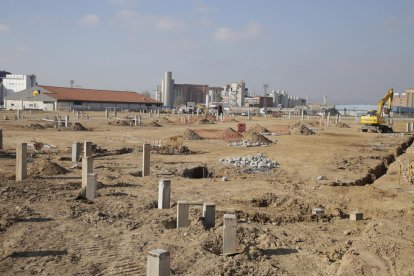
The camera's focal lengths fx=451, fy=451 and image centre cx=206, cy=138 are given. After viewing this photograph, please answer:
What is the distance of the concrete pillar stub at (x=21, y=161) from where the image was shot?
39.9 ft

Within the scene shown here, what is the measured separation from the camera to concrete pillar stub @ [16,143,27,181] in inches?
479

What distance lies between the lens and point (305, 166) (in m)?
18.4

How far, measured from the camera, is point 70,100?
7594 cm

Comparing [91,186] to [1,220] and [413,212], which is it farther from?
[413,212]

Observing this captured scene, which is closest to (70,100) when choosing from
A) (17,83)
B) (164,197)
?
(17,83)

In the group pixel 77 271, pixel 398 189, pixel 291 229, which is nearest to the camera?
pixel 77 271

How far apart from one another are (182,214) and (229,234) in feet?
4.98

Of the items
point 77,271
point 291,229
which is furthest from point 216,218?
point 77,271

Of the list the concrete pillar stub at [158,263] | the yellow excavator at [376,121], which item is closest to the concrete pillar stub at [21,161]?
the concrete pillar stub at [158,263]

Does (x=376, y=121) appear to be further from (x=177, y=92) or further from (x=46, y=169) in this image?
(x=177, y=92)

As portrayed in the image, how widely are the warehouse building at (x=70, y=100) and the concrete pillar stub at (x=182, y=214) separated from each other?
66.3m

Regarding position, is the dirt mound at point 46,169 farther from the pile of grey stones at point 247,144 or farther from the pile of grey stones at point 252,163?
the pile of grey stones at point 247,144

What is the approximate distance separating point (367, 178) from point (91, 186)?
10.5 meters

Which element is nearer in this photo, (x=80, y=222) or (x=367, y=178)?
(x=80, y=222)
